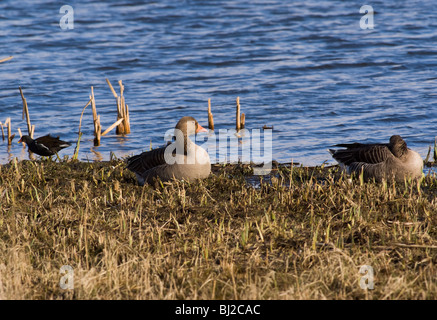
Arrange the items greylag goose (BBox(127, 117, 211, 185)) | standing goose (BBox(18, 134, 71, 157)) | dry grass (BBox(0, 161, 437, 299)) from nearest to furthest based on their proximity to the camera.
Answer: dry grass (BBox(0, 161, 437, 299)) → greylag goose (BBox(127, 117, 211, 185)) → standing goose (BBox(18, 134, 71, 157))

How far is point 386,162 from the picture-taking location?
8.12 metres

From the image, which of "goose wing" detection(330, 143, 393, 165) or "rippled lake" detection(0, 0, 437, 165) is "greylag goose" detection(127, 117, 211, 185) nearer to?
"goose wing" detection(330, 143, 393, 165)

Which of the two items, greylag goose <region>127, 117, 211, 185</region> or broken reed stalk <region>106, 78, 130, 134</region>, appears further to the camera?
broken reed stalk <region>106, 78, 130, 134</region>

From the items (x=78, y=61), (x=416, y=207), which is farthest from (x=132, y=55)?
(x=416, y=207)

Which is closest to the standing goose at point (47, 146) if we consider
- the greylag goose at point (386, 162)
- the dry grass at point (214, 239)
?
the dry grass at point (214, 239)

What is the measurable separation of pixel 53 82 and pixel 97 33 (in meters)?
6.15

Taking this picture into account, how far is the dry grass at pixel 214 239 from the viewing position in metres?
4.98

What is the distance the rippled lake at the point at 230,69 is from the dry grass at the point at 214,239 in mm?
3215

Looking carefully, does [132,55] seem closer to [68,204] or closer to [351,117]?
[351,117]

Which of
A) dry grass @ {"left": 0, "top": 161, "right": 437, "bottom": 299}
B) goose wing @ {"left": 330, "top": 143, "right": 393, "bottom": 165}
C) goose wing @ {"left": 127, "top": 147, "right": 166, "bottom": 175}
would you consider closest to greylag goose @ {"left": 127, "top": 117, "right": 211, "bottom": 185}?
goose wing @ {"left": 127, "top": 147, "right": 166, "bottom": 175}

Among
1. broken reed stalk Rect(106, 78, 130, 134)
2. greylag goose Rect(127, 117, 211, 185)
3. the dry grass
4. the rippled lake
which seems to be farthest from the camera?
the rippled lake

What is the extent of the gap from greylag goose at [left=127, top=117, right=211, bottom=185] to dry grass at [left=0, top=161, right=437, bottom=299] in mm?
193

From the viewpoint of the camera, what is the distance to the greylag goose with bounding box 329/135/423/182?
804 centimetres

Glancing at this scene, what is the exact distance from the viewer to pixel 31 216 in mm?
6668
